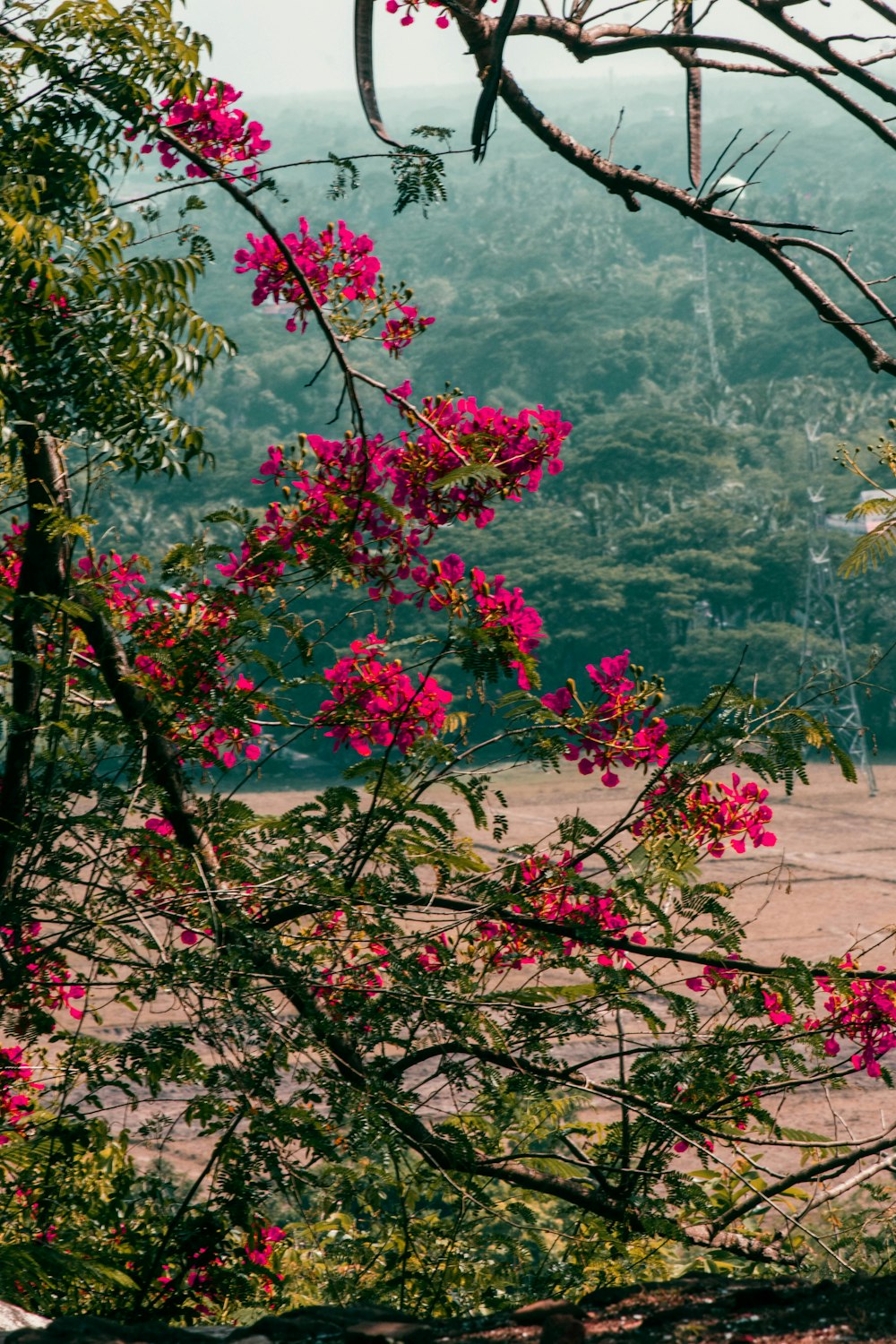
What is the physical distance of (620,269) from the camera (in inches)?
2398

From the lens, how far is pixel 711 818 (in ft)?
8.14

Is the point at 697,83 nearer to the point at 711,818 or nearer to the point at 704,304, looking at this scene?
the point at 711,818

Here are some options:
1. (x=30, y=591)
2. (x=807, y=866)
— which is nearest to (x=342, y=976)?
(x=30, y=591)

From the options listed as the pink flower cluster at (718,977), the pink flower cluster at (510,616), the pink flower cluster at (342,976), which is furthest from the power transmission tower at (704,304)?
the pink flower cluster at (342,976)

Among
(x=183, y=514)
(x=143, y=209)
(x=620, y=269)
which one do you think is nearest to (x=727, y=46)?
(x=143, y=209)

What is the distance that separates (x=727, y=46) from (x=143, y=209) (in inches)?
49.6

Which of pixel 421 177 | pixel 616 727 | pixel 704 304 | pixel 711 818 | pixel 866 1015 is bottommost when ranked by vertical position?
pixel 866 1015

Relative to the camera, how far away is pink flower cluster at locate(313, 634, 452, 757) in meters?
2.50

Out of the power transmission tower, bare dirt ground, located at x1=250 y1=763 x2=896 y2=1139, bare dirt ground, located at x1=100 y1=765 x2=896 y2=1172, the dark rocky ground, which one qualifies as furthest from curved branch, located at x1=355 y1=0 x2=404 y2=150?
the power transmission tower

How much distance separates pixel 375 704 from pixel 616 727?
18.2 inches

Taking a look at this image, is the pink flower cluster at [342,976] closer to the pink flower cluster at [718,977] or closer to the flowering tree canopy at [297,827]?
the flowering tree canopy at [297,827]

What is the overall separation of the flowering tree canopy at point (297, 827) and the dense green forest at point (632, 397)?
0.61m

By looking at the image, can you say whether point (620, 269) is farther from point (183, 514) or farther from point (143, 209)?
point (143, 209)

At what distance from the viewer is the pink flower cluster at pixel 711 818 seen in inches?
94.1
